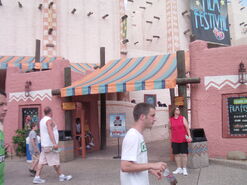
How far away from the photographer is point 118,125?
29.6ft

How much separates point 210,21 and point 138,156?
18125mm

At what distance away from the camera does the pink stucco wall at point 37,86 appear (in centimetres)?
902

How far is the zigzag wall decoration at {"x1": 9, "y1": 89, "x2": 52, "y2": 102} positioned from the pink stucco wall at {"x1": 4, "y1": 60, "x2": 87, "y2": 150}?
0.08m

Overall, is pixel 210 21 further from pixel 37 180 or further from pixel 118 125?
pixel 37 180

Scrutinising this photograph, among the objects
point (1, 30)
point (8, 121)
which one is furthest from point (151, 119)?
point (1, 30)

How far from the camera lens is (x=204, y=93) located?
299 inches

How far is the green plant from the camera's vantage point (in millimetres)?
9227

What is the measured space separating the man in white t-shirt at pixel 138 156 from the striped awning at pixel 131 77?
177 inches

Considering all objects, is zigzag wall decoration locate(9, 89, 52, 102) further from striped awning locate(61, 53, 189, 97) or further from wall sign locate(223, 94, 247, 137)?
wall sign locate(223, 94, 247, 137)

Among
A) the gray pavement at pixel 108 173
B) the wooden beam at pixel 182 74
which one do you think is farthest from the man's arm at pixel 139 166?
the wooden beam at pixel 182 74

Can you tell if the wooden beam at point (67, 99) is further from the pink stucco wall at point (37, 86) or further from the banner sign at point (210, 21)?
the banner sign at point (210, 21)

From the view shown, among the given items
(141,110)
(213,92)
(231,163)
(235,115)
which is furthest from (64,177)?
(235,115)

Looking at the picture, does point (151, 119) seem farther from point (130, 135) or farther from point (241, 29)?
point (241, 29)

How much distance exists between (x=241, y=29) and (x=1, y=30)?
1810 centimetres
